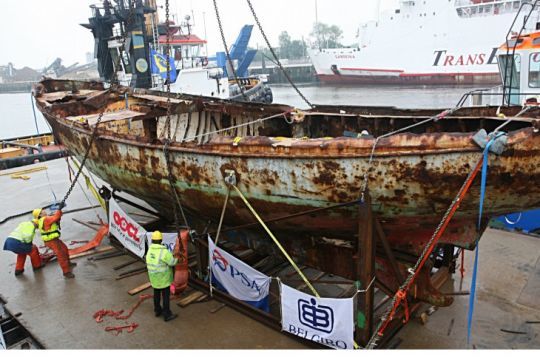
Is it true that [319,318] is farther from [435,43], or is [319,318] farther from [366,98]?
[435,43]

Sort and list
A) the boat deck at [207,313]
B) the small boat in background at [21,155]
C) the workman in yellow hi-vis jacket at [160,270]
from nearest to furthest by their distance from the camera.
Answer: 1. the boat deck at [207,313]
2. the workman in yellow hi-vis jacket at [160,270]
3. the small boat in background at [21,155]

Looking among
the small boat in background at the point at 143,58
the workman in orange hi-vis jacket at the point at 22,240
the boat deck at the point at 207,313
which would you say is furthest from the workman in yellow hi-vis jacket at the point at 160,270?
the small boat in background at the point at 143,58

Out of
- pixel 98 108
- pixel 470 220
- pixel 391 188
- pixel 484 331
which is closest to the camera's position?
pixel 391 188

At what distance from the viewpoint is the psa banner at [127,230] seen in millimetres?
5574

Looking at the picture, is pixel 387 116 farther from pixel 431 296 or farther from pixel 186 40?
pixel 186 40

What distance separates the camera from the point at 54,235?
19.2ft

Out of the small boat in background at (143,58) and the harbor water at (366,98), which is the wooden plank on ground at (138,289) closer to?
the small boat in background at (143,58)

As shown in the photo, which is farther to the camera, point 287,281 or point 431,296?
point 287,281

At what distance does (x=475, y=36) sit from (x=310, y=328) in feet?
122

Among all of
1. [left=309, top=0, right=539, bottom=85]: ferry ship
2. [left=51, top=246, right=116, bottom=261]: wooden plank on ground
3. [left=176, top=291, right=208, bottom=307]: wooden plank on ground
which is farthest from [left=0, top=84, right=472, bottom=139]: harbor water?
[left=176, top=291, right=208, bottom=307]: wooden plank on ground

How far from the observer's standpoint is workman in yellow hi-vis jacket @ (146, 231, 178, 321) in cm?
459

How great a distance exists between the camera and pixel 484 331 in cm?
457

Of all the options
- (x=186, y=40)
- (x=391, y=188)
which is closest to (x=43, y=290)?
(x=391, y=188)

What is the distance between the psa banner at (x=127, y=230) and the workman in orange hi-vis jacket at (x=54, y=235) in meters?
0.69
